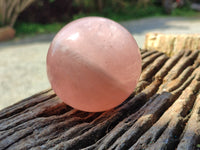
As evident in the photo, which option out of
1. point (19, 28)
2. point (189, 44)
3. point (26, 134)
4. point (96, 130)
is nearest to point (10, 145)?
point (26, 134)

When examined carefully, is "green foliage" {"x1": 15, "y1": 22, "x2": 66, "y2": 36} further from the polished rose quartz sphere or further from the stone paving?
the polished rose quartz sphere

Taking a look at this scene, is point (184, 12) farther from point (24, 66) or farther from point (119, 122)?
point (119, 122)

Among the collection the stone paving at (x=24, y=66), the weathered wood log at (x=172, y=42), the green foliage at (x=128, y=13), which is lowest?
the stone paving at (x=24, y=66)

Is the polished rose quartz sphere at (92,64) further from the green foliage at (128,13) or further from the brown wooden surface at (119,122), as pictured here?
the green foliage at (128,13)

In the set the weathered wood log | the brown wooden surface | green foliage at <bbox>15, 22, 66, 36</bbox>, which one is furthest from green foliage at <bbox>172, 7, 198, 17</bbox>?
the brown wooden surface

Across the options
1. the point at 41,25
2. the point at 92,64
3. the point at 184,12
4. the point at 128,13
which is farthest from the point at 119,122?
the point at 184,12

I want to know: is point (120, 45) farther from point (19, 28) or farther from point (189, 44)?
point (19, 28)

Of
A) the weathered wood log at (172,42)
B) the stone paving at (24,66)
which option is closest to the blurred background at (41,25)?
the stone paving at (24,66)
